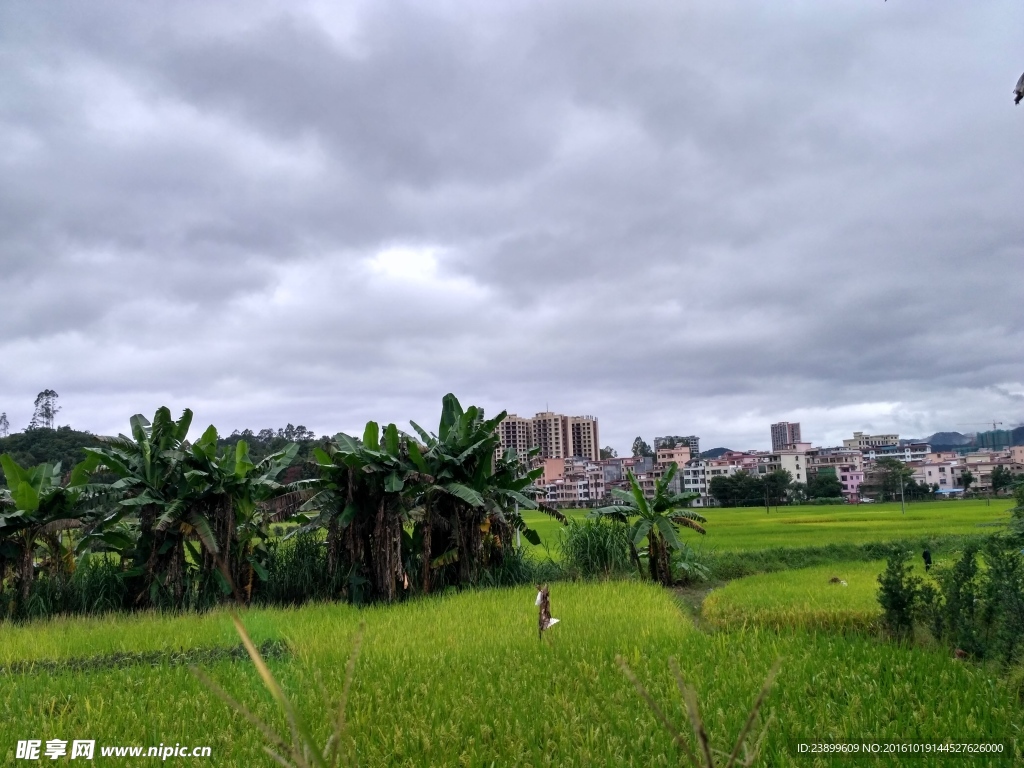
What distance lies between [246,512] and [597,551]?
7.10 metres

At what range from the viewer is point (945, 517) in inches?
1158

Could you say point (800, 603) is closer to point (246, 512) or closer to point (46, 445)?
point (246, 512)

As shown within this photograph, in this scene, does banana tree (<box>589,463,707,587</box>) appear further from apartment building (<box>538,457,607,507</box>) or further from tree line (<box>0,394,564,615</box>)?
apartment building (<box>538,457,607,507</box>)

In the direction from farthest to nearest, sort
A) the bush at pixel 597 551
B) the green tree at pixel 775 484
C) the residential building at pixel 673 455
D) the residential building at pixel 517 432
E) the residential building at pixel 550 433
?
the residential building at pixel 550 433, the residential building at pixel 517 432, the residential building at pixel 673 455, the green tree at pixel 775 484, the bush at pixel 597 551

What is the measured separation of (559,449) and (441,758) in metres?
134

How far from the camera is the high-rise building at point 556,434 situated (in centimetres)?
12262

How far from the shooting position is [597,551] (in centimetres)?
1481

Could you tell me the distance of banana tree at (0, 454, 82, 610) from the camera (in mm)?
11008

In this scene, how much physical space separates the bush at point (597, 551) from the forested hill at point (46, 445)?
28529 mm

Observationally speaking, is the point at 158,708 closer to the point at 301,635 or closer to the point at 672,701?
the point at 301,635

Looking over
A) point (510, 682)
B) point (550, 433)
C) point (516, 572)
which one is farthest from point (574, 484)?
point (510, 682)

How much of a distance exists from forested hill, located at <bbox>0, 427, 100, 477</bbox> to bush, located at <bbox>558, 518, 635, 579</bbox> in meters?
28.5

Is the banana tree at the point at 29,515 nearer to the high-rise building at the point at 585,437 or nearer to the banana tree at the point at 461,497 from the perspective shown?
the banana tree at the point at 461,497

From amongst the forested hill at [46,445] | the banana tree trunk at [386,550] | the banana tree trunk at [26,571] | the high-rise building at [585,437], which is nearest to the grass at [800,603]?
the banana tree trunk at [386,550]
